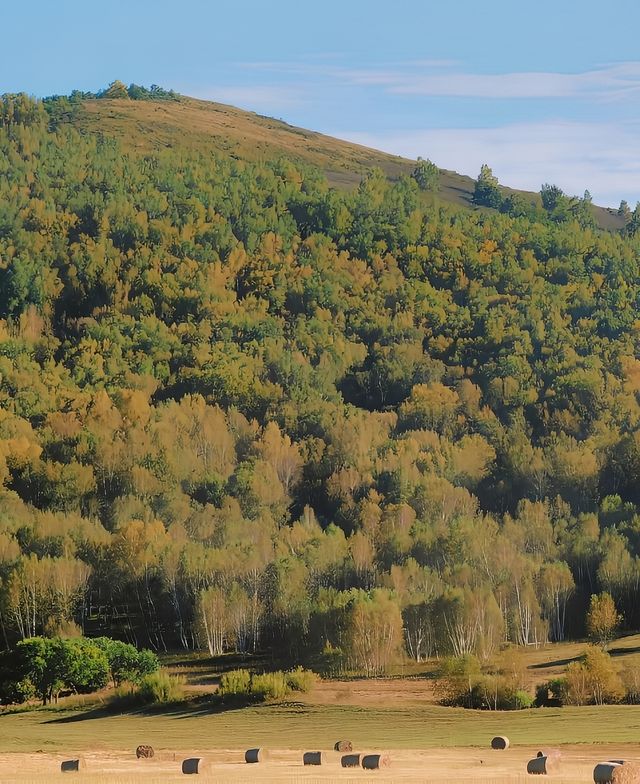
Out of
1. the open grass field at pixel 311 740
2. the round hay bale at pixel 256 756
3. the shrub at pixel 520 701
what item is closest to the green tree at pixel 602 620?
the shrub at pixel 520 701

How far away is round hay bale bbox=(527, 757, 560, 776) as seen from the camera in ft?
207

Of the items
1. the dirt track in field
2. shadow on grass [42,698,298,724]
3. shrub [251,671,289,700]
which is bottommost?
shadow on grass [42,698,298,724]

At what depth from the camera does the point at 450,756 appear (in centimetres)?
7156

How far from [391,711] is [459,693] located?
5115mm

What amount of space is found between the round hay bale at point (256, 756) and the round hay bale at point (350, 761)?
14.9ft

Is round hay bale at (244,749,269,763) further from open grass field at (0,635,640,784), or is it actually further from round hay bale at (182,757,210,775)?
round hay bale at (182,757,210,775)

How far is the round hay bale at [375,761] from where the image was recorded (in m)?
67.4

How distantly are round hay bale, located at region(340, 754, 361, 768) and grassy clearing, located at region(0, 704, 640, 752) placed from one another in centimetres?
730

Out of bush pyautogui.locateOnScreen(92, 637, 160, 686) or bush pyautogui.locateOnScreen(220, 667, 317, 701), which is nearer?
bush pyautogui.locateOnScreen(220, 667, 317, 701)

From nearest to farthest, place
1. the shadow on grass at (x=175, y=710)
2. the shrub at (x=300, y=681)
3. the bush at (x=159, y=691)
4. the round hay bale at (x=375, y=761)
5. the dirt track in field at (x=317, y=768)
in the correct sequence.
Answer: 1. the dirt track in field at (x=317, y=768)
2. the round hay bale at (x=375, y=761)
3. the shadow on grass at (x=175, y=710)
4. the bush at (x=159, y=691)
5. the shrub at (x=300, y=681)

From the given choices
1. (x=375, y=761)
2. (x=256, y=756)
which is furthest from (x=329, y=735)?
(x=375, y=761)

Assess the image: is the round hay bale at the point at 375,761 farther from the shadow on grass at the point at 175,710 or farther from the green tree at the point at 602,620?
the green tree at the point at 602,620

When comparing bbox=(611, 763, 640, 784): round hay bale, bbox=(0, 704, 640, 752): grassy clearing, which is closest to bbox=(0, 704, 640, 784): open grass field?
bbox=(0, 704, 640, 752): grassy clearing

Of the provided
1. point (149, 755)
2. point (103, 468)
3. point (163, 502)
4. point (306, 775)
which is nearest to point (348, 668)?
point (149, 755)
